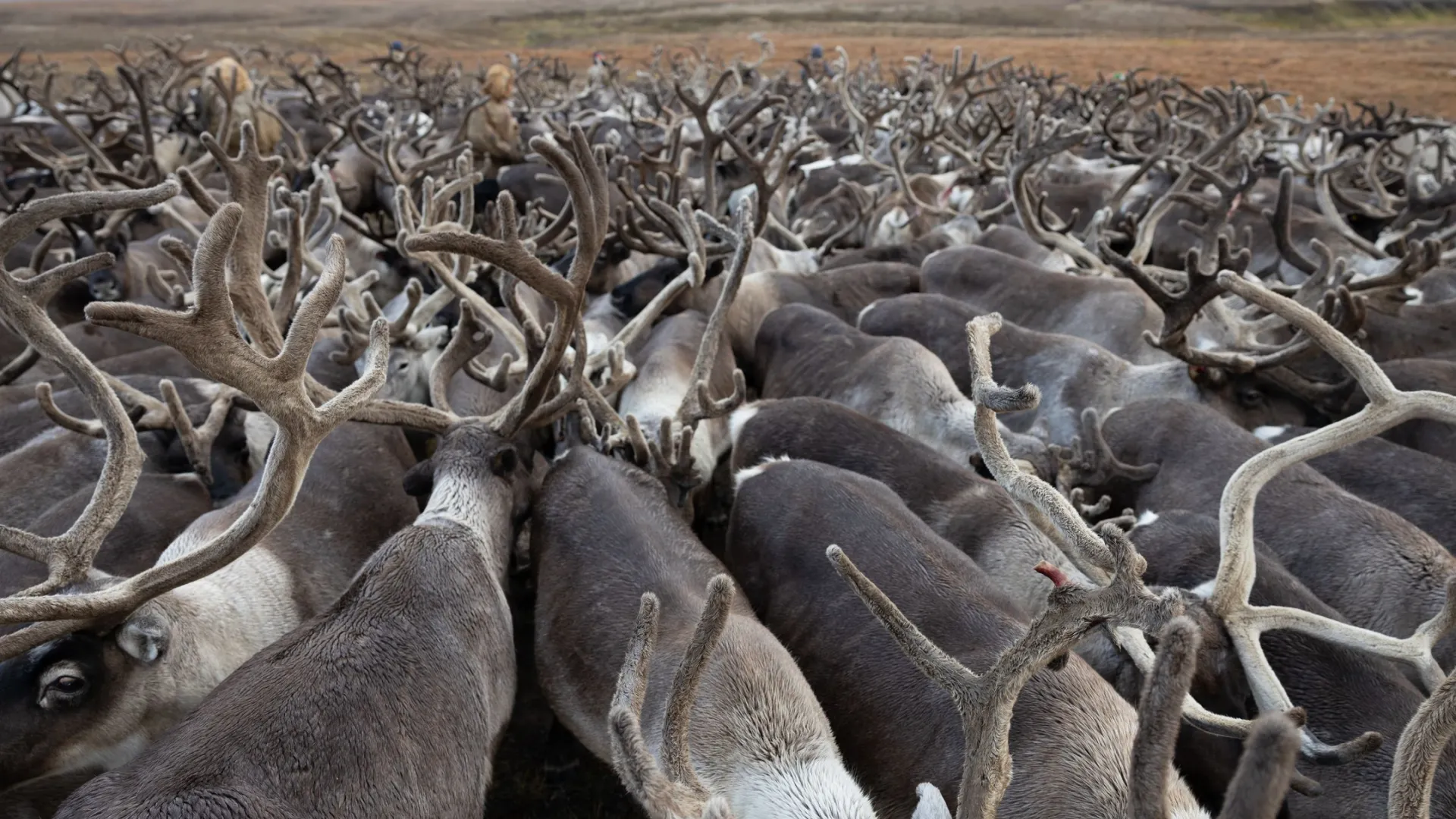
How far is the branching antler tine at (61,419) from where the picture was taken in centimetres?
337

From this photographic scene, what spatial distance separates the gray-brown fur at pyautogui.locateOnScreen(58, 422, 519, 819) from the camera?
81.9 inches

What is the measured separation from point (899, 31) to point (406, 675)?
58.8 m

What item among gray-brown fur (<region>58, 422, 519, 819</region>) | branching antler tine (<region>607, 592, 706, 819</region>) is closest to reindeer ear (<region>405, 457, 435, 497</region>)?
gray-brown fur (<region>58, 422, 519, 819</region>)

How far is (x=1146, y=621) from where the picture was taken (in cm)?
193

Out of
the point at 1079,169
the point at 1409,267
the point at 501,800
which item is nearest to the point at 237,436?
the point at 501,800

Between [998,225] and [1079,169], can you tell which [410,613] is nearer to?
[998,225]

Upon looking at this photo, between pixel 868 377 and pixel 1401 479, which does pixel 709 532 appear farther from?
pixel 1401 479

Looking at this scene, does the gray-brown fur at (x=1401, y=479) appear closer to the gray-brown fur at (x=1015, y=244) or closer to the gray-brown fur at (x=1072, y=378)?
the gray-brown fur at (x=1072, y=378)

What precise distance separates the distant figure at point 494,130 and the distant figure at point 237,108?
79.3 inches

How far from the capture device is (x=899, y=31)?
5600 centimetres

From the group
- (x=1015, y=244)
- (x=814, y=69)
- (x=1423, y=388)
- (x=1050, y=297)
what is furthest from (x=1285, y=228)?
(x=814, y=69)

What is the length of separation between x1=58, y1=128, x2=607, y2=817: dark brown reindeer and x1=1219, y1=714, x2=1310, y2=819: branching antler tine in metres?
1.74

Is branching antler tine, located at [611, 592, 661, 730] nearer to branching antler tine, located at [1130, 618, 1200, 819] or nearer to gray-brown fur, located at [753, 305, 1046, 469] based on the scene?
branching antler tine, located at [1130, 618, 1200, 819]

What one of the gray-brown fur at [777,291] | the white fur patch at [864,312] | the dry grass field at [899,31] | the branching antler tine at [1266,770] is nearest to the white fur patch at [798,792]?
the branching antler tine at [1266,770]
